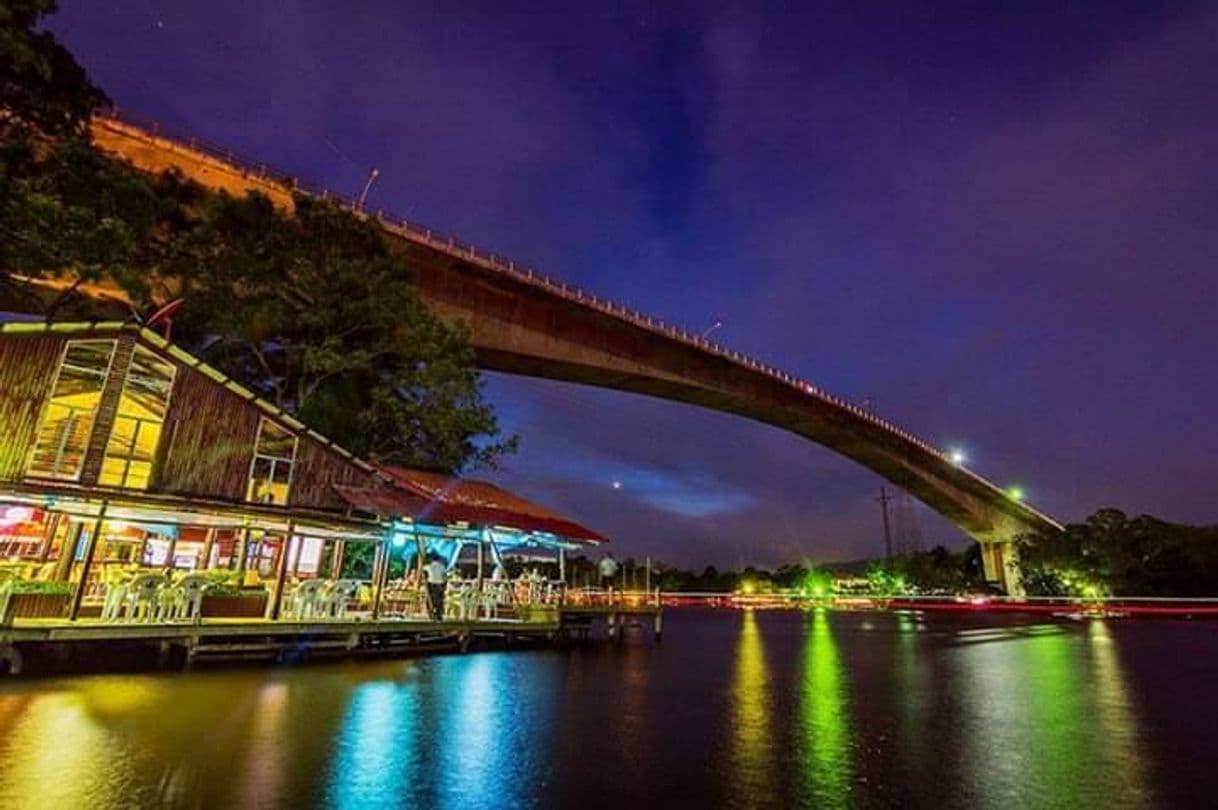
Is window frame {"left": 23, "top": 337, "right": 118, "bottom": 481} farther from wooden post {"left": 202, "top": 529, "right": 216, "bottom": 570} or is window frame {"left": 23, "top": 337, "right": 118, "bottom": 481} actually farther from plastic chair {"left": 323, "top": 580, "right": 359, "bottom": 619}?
wooden post {"left": 202, "top": 529, "right": 216, "bottom": 570}

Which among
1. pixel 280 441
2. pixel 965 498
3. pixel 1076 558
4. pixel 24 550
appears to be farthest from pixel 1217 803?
pixel 965 498

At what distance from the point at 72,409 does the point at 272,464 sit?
423 centimetres

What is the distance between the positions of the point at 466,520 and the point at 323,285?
981 centimetres

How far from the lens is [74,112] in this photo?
15.4 m

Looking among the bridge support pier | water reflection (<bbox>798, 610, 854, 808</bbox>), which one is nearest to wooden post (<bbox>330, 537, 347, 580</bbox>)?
water reflection (<bbox>798, 610, 854, 808</bbox>)

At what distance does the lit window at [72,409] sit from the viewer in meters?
14.4

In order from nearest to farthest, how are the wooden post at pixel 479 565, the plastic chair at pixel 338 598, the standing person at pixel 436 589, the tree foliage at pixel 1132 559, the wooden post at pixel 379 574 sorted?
the plastic chair at pixel 338 598 < the wooden post at pixel 379 574 < the standing person at pixel 436 589 < the wooden post at pixel 479 565 < the tree foliage at pixel 1132 559

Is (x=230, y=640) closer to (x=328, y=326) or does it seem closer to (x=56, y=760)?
(x=56, y=760)

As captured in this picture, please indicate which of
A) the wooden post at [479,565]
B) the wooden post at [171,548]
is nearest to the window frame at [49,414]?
the wooden post at [171,548]

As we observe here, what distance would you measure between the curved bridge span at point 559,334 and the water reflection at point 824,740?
1789 centimetres

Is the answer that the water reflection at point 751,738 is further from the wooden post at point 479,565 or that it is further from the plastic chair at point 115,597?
the plastic chair at point 115,597

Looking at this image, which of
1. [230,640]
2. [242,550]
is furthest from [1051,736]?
[242,550]

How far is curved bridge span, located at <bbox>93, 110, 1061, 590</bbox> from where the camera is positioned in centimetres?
2406

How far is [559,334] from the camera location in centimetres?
3316
